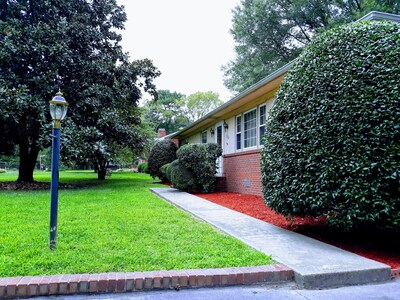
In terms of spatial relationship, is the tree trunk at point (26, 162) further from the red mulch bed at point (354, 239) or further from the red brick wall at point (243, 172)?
the red mulch bed at point (354, 239)

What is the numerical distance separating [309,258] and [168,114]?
158 ft

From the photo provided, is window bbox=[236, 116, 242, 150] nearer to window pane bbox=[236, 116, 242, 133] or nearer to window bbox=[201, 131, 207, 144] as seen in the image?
window pane bbox=[236, 116, 242, 133]

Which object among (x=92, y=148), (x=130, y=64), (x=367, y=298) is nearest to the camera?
(x=367, y=298)

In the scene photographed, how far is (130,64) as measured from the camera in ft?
50.2

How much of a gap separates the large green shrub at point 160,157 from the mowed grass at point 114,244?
10566mm

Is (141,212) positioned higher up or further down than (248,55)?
further down

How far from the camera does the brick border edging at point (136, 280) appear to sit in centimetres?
285

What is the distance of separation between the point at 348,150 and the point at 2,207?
24.3 ft

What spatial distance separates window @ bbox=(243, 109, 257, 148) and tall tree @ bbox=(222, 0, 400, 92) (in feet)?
34.8

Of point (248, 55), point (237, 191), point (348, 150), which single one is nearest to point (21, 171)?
point (237, 191)

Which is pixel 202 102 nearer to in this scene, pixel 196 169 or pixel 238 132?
pixel 238 132

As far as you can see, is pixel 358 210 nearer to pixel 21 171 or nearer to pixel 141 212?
pixel 141 212

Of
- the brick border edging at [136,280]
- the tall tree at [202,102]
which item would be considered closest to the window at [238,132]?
the brick border edging at [136,280]

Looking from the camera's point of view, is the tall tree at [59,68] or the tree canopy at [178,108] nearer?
the tall tree at [59,68]
